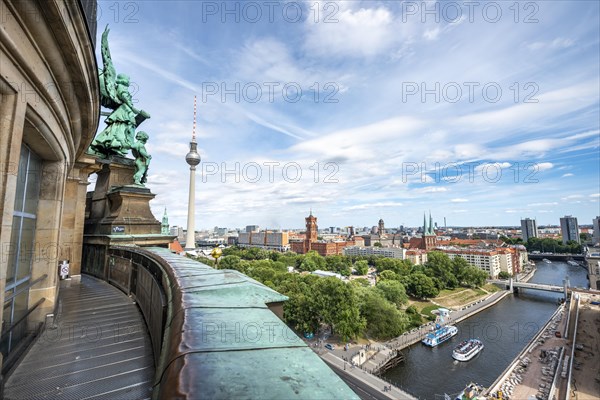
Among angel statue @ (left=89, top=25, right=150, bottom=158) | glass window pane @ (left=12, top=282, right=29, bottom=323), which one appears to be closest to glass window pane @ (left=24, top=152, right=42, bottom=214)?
glass window pane @ (left=12, top=282, right=29, bottom=323)

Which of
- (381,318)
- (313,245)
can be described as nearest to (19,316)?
(381,318)

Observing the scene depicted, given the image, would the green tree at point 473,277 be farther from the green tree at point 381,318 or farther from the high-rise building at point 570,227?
the high-rise building at point 570,227

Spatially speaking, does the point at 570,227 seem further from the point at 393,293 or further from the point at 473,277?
the point at 393,293

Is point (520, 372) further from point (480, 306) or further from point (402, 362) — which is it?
point (480, 306)

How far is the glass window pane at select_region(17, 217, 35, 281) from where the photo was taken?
4.16 m

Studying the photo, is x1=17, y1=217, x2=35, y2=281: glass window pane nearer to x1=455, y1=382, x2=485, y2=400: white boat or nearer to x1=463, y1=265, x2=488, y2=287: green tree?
x1=455, y1=382, x2=485, y2=400: white boat

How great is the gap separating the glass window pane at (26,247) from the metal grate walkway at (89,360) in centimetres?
101

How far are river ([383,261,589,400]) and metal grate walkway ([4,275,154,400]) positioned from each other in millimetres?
29013

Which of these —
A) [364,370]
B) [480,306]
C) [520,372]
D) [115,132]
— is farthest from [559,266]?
[115,132]

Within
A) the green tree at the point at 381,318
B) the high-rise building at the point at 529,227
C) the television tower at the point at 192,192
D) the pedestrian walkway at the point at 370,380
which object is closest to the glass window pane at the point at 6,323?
the pedestrian walkway at the point at 370,380

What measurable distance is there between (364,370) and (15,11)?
108ft

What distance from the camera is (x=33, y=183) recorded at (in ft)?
14.9

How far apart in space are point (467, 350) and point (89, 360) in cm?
4013

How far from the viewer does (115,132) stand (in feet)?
37.0
